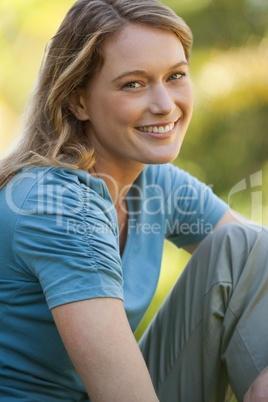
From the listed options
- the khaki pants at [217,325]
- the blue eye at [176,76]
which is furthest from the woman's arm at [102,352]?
the blue eye at [176,76]

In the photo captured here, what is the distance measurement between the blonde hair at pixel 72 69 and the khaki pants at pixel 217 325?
432 millimetres

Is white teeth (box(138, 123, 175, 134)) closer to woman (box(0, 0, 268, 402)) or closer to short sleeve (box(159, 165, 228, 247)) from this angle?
woman (box(0, 0, 268, 402))

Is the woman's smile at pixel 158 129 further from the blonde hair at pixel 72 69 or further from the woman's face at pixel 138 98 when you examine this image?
the blonde hair at pixel 72 69

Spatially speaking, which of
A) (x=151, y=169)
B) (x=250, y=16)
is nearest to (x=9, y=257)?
(x=151, y=169)

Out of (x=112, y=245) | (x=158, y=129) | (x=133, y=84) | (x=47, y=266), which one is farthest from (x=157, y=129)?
(x=47, y=266)

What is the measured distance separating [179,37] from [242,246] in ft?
1.87

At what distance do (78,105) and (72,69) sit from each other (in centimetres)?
11

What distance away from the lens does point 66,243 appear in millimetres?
1122

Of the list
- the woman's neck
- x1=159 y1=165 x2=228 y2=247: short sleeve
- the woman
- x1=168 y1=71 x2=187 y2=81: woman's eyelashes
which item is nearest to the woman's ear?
the woman

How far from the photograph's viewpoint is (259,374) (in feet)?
4.33

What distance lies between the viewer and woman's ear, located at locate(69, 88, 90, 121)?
146 centimetres

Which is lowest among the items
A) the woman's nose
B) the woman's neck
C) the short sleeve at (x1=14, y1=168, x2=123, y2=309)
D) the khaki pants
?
the khaki pants

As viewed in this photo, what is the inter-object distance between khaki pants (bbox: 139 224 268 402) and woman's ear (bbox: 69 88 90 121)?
485 millimetres

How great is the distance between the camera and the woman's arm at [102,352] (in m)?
1.05
